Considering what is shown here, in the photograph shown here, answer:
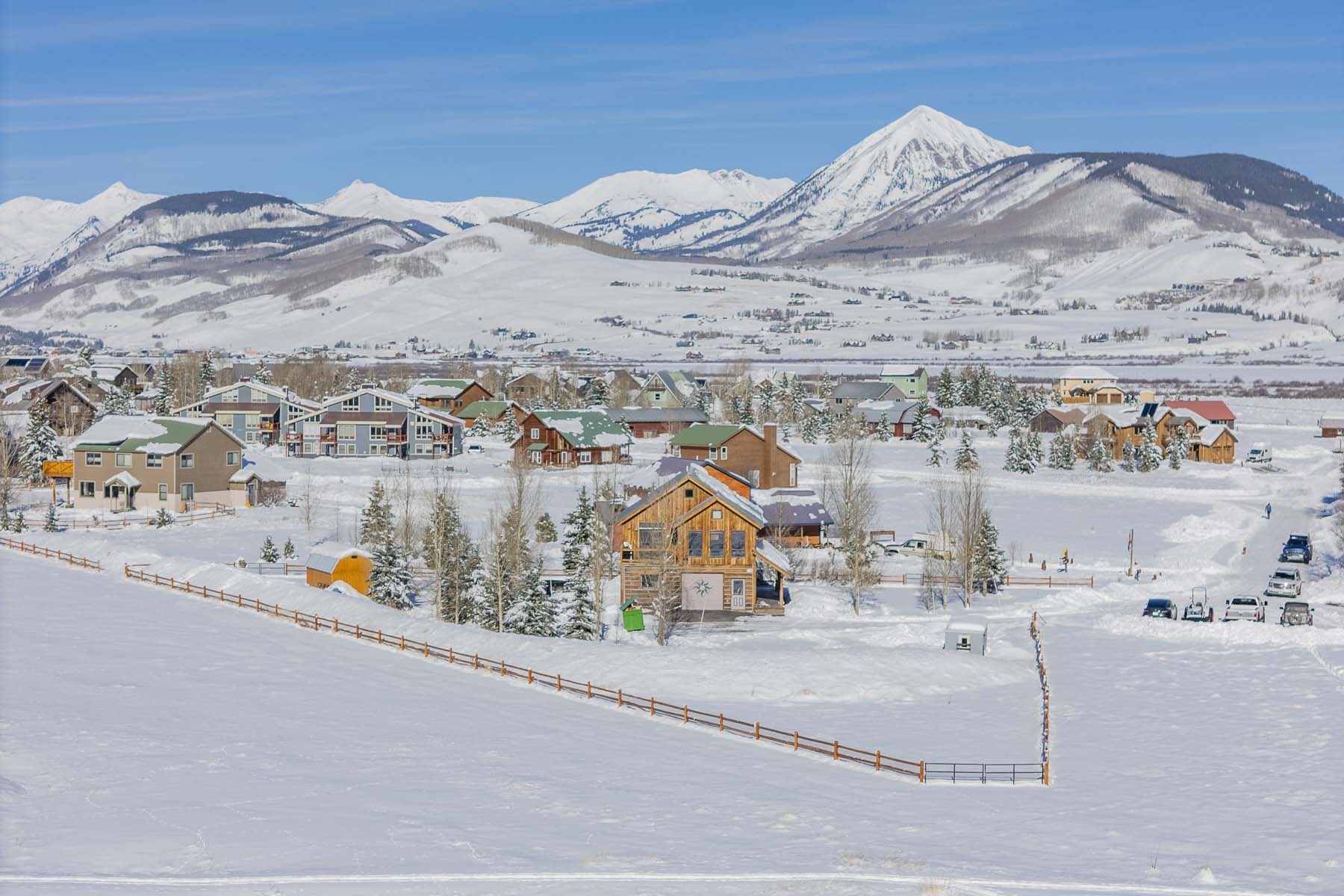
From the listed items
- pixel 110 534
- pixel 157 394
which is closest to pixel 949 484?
pixel 110 534

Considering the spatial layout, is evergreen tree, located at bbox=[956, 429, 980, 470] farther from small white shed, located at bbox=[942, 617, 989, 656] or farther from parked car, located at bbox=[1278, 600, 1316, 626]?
small white shed, located at bbox=[942, 617, 989, 656]

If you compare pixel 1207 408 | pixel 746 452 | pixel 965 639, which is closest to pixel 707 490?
pixel 965 639

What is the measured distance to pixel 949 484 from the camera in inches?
3280

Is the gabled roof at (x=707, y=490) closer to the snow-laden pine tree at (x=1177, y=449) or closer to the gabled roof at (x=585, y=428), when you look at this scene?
the gabled roof at (x=585, y=428)

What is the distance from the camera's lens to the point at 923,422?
Result: 116 m

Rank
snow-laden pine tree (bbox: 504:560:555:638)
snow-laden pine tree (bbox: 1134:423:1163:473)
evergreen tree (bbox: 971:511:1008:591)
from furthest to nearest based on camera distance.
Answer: snow-laden pine tree (bbox: 1134:423:1163:473), evergreen tree (bbox: 971:511:1008:591), snow-laden pine tree (bbox: 504:560:555:638)

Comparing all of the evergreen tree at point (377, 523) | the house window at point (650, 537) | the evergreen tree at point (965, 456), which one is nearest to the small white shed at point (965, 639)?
the house window at point (650, 537)

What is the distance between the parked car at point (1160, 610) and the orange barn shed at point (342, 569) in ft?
92.4

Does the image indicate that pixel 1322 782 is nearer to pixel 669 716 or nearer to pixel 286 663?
pixel 669 716

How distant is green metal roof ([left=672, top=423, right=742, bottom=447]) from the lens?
86.7 meters

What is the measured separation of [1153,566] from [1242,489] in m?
29.9

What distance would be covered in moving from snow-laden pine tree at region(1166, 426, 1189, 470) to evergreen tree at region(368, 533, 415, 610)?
64857 mm

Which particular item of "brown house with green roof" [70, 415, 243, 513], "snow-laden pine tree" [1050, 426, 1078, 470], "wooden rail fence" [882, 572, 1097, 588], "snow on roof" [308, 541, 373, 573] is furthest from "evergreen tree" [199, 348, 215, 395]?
"wooden rail fence" [882, 572, 1097, 588]

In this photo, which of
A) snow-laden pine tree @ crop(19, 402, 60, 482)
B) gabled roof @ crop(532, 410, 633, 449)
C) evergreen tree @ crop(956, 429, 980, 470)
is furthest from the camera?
gabled roof @ crop(532, 410, 633, 449)
